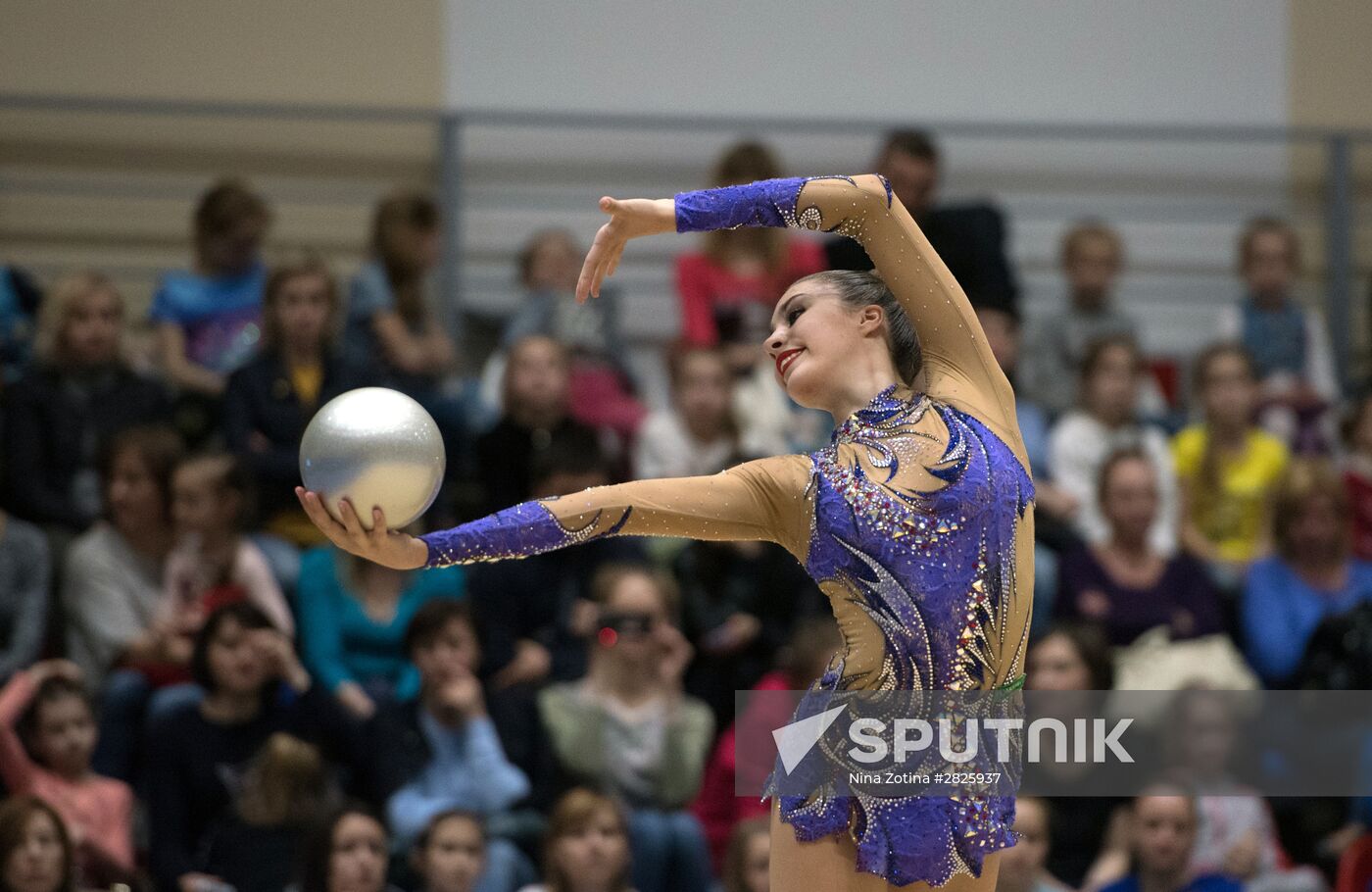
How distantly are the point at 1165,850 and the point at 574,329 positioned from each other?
2859 mm

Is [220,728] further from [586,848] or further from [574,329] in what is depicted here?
[574,329]

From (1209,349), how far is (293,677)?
11.6 ft

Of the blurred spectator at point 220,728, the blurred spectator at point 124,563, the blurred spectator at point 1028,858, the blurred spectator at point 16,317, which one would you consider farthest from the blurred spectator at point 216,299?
the blurred spectator at point 1028,858

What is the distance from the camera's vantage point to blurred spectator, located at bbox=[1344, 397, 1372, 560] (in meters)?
6.78

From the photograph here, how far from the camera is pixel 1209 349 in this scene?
277 inches

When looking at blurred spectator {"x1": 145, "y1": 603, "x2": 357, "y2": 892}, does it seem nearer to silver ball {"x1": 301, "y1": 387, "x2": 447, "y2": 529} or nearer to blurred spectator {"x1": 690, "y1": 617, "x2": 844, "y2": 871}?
blurred spectator {"x1": 690, "y1": 617, "x2": 844, "y2": 871}

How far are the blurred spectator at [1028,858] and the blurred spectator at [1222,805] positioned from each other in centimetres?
45

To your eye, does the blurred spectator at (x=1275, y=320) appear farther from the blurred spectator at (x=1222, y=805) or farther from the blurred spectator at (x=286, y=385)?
the blurred spectator at (x=286, y=385)

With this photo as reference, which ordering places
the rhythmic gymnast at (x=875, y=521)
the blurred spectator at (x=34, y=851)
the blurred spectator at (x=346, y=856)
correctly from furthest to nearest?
the blurred spectator at (x=346, y=856), the blurred spectator at (x=34, y=851), the rhythmic gymnast at (x=875, y=521)

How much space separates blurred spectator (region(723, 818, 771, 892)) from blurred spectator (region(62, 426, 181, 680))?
70.4 inches

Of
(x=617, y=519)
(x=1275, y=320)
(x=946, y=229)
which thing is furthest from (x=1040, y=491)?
(x=617, y=519)

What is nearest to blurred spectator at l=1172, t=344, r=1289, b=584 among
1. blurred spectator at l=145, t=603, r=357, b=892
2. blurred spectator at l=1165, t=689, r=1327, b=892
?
blurred spectator at l=1165, t=689, r=1327, b=892

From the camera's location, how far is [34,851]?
4.83 meters

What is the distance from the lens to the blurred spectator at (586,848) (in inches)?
202
